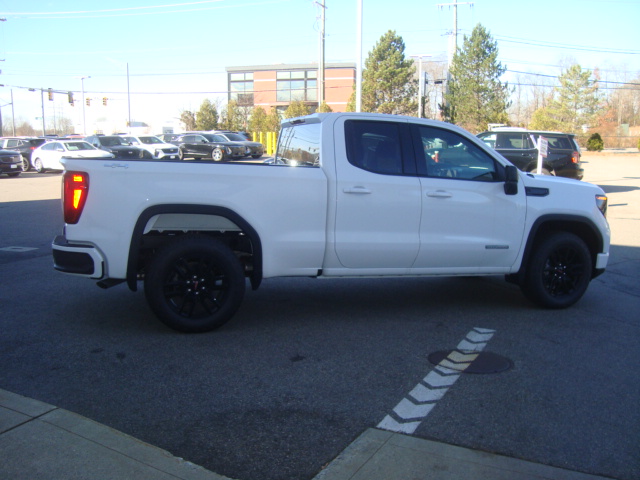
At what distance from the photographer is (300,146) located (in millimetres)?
6164

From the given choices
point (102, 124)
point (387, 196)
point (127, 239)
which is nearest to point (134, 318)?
point (127, 239)

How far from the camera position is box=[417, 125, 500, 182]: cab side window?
5.94 metres

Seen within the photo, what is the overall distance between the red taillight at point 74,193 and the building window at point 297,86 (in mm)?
84232

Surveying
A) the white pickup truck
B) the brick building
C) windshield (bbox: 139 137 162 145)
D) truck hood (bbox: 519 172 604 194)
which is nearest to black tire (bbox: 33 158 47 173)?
windshield (bbox: 139 137 162 145)

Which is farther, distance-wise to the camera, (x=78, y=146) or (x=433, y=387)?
(x=78, y=146)

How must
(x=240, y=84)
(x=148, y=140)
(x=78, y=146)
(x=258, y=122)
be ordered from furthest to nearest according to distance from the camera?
(x=240, y=84) < (x=258, y=122) < (x=148, y=140) < (x=78, y=146)

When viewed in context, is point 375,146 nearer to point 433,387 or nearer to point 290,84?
point 433,387

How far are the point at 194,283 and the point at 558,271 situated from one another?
3849 millimetres

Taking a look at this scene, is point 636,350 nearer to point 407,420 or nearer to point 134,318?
point 407,420

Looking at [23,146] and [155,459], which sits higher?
[23,146]

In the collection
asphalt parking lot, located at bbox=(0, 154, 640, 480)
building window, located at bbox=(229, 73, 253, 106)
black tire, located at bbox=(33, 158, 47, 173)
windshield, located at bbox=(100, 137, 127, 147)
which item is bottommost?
asphalt parking lot, located at bbox=(0, 154, 640, 480)

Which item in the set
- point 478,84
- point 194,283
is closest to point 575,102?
point 478,84

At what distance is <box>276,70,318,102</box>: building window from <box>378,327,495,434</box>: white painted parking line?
84386 mm

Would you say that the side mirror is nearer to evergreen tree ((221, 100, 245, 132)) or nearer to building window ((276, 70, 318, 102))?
evergreen tree ((221, 100, 245, 132))
